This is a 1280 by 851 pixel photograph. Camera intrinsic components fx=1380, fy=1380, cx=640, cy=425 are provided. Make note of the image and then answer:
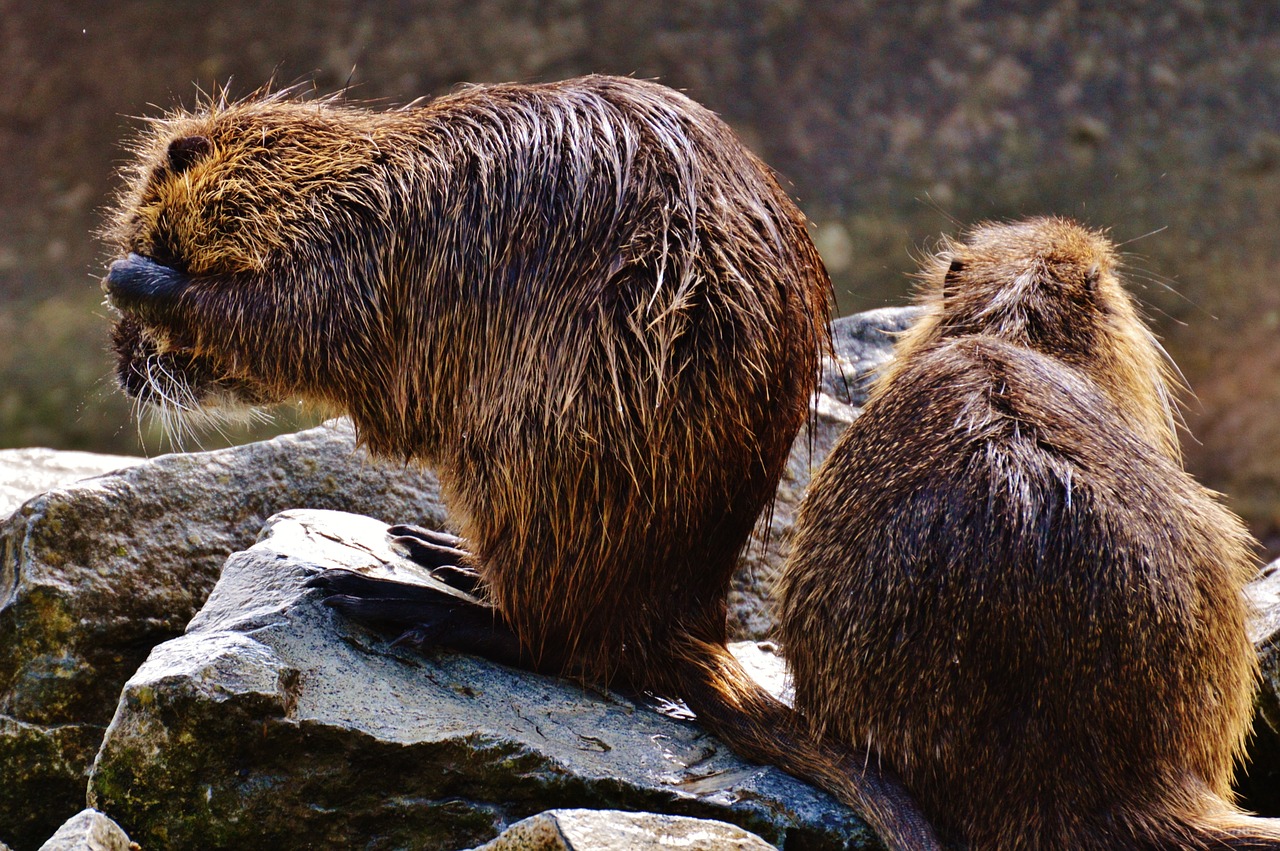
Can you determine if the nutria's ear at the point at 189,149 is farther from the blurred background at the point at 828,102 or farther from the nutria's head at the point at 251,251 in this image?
the blurred background at the point at 828,102

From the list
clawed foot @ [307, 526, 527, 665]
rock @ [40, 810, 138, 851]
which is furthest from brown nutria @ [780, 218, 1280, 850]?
rock @ [40, 810, 138, 851]

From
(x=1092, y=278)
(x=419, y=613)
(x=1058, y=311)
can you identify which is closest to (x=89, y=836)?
(x=419, y=613)

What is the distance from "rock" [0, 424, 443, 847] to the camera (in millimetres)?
4250

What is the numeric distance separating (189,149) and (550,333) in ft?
4.78

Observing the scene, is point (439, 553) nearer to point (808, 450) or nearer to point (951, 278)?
point (808, 450)

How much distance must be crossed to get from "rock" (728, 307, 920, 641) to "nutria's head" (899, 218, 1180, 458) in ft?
0.99

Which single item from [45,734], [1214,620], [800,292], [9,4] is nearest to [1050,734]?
[1214,620]

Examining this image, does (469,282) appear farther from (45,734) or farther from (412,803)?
(45,734)

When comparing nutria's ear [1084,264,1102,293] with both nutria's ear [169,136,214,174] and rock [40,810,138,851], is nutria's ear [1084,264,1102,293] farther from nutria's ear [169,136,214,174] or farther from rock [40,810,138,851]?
rock [40,810,138,851]

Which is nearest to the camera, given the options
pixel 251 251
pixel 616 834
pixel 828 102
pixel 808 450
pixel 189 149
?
pixel 616 834

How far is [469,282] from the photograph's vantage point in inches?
152

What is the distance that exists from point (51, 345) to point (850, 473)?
911cm

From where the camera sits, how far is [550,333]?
3.68 metres

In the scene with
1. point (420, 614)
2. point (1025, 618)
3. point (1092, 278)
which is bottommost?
point (420, 614)
